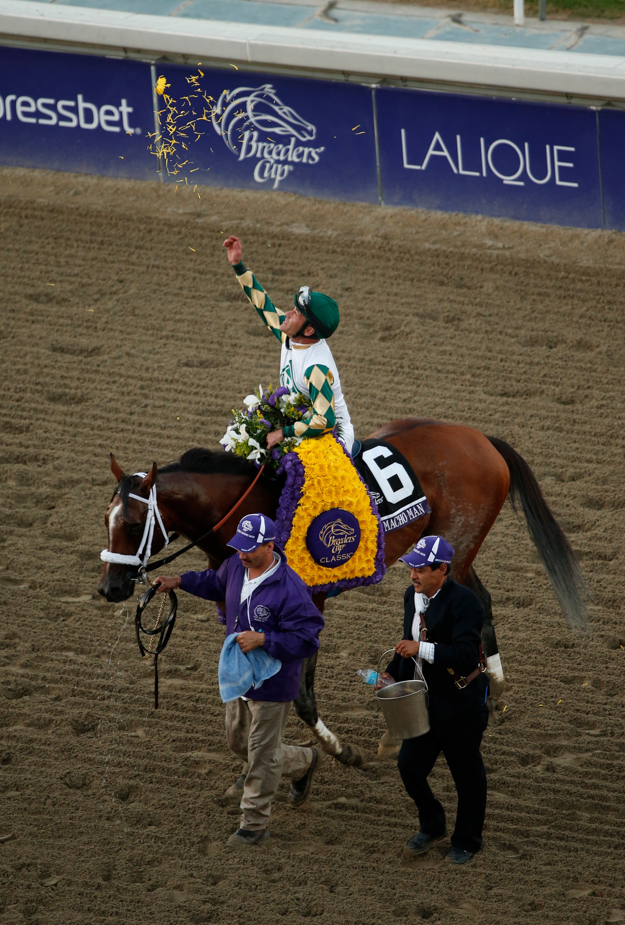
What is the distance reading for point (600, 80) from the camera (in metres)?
10.1

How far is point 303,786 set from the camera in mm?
5723

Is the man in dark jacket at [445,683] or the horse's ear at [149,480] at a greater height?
the horse's ear at [149,480]

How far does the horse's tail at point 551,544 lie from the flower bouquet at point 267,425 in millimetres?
1467

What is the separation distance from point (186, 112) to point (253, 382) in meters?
3.72

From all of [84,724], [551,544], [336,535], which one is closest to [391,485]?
[336,535]

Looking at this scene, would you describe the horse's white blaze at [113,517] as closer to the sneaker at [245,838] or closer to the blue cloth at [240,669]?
the blue cloth at [240,669]

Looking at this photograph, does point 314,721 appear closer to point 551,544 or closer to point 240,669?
point 240,669

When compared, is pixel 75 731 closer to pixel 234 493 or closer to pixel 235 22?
pixel 234 493

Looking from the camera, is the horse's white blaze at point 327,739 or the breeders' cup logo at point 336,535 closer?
the breeders' cup logo at point 336,535

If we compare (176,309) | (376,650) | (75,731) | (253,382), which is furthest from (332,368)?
(176,309)

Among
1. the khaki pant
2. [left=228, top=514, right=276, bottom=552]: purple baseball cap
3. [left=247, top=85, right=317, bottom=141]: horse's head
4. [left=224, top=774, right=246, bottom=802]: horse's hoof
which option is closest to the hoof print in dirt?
[left=224, top=774, right=246, bottom=802]: horse's hoof

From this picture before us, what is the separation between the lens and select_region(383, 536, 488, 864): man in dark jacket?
5044 mm

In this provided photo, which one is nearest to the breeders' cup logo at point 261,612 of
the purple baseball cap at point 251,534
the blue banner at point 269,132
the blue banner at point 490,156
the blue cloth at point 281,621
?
the blue cloth at point 281,621

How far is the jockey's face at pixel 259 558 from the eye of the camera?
5.09 meters
